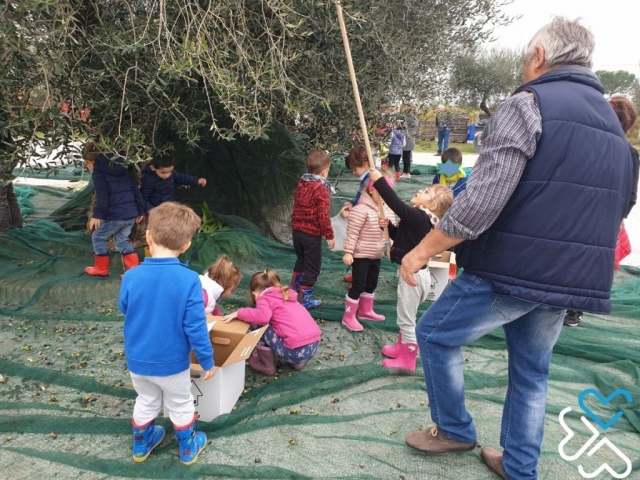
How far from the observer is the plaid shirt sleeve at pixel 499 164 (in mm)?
1869

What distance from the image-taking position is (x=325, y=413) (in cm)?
302

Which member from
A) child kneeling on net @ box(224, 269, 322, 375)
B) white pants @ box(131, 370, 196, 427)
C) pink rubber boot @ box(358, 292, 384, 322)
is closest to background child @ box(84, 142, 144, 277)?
child kneeling on net @ box(224, 269, 322, 375)

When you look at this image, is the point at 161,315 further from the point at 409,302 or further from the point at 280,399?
the point at 409,302

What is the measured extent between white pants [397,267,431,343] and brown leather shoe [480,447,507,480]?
3.34 feet

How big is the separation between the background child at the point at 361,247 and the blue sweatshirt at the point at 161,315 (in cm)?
181

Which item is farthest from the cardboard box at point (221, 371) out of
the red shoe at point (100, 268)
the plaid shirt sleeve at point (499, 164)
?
the red shoe at point (100, 268)

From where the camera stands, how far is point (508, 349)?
7.50 feet

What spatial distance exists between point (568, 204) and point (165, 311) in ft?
5.86

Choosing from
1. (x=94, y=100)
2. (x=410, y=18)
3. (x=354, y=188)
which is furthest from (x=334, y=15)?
(x=354, y=188)

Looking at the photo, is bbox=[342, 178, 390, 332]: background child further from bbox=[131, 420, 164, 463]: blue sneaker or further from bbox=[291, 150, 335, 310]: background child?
bbox=[131, 420, 164, 463]: blue sneaker

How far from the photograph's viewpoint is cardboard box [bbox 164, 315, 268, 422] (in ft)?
9.08

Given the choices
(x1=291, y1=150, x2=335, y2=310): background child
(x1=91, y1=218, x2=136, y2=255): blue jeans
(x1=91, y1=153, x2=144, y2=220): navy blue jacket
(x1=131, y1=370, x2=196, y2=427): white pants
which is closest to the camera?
(x1=131, y1=370, x2=196, y2=427): white pants

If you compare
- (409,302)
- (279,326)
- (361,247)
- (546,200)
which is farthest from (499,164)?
(361,247)

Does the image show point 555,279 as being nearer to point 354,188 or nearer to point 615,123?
point 615,123
